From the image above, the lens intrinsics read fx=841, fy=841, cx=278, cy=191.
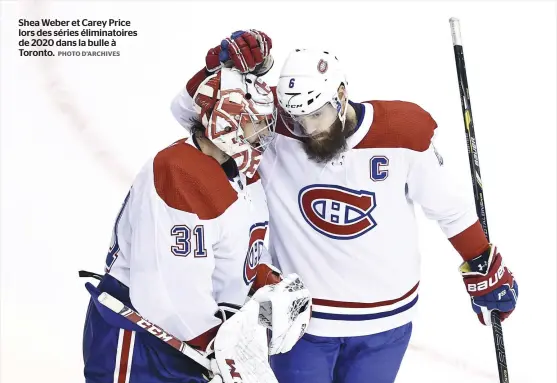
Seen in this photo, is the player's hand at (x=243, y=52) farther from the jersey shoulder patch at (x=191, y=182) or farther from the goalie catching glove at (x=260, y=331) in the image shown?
the goalie catching glove at (x=260, y=331)

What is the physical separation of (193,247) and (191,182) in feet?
0.52

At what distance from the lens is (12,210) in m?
3.80

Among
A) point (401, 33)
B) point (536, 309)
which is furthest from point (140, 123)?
point (536, 309)

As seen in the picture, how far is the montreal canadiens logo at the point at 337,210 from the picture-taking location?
2305 mm

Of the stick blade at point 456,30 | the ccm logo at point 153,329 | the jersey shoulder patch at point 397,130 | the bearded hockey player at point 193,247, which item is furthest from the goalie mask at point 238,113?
the stick blade at point 456,30

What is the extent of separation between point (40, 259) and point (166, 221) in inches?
71.4

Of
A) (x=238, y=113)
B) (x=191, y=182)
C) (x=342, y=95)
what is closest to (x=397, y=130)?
(x=342, y=95)

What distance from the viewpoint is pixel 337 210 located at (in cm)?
231

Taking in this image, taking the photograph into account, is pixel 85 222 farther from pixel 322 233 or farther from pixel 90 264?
pixel 322 233

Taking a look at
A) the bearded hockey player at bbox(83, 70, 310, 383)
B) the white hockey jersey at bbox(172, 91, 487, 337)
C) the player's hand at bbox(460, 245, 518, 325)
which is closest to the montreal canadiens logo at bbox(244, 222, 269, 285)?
the bearded hockey player at bbox(83, 70, 310, 383)

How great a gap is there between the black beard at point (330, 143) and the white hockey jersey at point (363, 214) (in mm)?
29

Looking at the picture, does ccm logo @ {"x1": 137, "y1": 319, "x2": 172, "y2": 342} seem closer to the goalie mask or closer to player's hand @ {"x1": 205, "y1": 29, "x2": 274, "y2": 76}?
the goalie mask

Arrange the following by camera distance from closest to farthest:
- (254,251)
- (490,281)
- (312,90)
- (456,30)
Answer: (312,90) < (254,251) < (490,281) < (456,30)

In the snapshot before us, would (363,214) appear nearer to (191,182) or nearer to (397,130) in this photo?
(397,130)
